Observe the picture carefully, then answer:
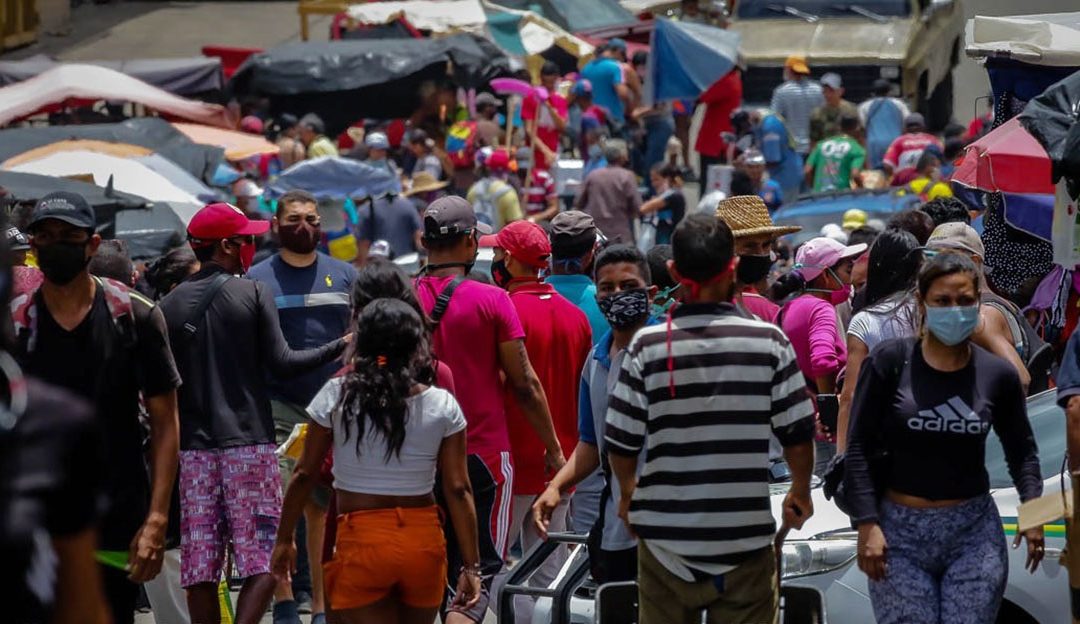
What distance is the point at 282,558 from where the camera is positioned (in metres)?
6.50

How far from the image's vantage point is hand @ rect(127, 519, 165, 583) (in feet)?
19.2

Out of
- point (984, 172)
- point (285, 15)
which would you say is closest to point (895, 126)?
point (984, 172)

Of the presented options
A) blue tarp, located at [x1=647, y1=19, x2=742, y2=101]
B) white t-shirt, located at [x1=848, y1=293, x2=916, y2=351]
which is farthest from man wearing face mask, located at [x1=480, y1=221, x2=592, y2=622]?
blue tarp, located at [x1=647, y1=19, x2=742, y2=101]

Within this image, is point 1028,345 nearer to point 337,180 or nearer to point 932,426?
point 932,426

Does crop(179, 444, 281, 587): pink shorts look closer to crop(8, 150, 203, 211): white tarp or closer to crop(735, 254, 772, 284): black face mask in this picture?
crop(735, 254, 772, 284): black face mask

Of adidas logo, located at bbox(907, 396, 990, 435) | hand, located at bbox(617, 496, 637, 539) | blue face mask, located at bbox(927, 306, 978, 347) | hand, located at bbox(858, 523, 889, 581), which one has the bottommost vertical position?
hand, located at bbox(858, 523, 889, 581)

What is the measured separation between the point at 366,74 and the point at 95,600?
22.5 metres

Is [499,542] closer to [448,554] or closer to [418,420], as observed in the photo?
[448,554]

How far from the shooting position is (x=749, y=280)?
8062 mm

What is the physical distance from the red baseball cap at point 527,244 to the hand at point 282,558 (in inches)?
73.7

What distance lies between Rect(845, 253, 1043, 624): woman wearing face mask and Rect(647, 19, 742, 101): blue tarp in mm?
15695

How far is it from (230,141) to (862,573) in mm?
16964

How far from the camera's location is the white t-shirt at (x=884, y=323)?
6988mm

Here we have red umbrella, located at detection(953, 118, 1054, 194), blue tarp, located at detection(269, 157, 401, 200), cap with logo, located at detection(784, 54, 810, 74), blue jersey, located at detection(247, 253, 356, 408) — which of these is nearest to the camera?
blue jersey, located at detection(247, 253, 356, 408)
